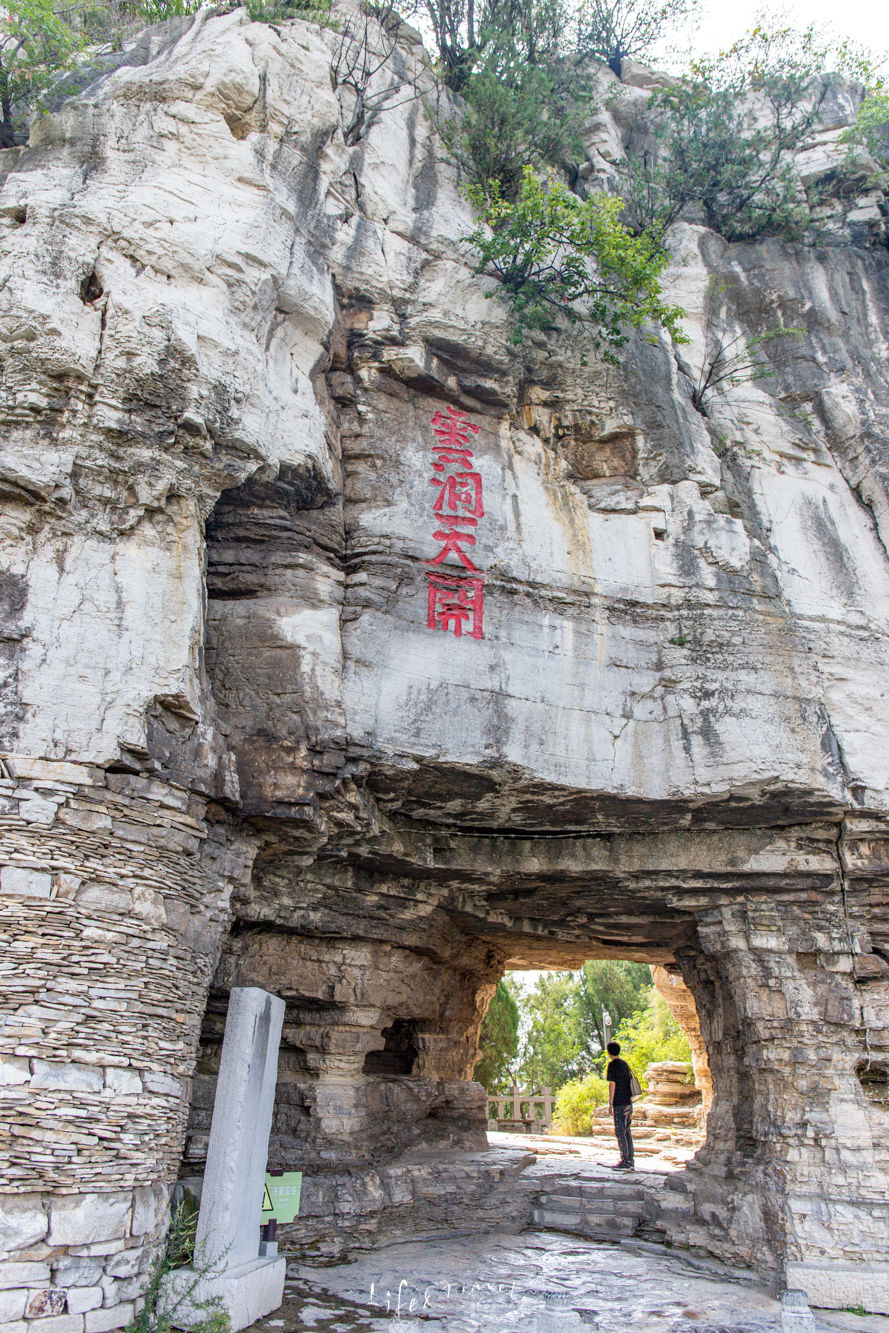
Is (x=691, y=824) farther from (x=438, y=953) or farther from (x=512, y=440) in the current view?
(x=512, y=440)

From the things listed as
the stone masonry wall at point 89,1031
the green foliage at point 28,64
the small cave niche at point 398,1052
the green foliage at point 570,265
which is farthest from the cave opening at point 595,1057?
the green foliage at point 28,64

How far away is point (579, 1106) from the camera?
61.7 feet

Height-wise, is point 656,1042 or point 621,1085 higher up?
point 656,1042

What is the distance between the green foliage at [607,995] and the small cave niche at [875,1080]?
66.1ft

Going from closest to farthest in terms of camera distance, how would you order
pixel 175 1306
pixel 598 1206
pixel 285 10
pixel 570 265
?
pixel 175 1306, pixel 598 1206, pixel 570 265, pixel 285 10

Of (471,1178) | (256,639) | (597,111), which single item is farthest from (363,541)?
(597,111)

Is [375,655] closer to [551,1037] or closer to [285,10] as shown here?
[285,10]

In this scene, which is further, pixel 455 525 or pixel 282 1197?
pixel 455 525

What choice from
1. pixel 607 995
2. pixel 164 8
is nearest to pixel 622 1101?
pixel 164 8

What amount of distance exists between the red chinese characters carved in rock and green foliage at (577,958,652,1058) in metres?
22.7

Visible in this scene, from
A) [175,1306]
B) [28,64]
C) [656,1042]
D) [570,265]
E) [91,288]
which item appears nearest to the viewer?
[175,1306]

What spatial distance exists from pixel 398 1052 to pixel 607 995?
62.9ft

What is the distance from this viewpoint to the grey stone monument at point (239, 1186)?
529cm

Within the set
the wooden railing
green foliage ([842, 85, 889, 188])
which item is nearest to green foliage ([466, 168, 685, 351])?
green foliage ([842, 85, 889, 188])
